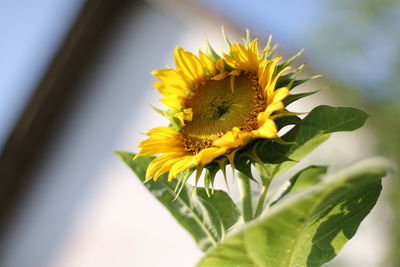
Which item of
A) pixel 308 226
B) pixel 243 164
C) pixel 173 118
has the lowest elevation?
pixel 308 226

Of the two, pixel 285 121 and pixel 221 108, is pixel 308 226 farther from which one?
pixel 221 108


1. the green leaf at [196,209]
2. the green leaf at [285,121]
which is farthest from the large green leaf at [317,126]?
the green leaf at [196,209]

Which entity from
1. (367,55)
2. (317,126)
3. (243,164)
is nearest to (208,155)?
(243,164)

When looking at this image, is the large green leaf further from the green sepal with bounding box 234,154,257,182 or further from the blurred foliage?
the blurred foliage

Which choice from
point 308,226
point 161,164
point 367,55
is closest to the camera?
point 308,226

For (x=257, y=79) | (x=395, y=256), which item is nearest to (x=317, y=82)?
(x=395, y=256)

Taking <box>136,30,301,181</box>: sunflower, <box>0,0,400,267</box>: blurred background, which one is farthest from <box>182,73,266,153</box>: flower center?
<box>0,0,400,267</box>: blurred background

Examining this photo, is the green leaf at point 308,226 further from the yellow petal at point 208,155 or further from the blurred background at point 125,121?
the blurred background at point 125,121
